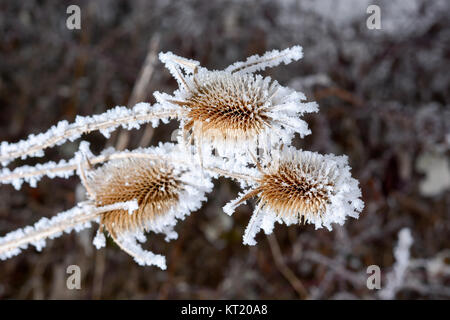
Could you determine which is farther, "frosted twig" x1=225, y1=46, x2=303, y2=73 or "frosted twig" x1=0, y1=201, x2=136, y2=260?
"frosted twig" x1=0, y1=201, x2=136, y2=260

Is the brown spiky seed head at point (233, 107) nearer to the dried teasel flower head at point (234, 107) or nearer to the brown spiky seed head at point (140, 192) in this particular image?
the dried teasel flower head at point (234, 107)

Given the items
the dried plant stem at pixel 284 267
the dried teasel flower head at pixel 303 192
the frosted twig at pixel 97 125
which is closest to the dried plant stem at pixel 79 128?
the frosted twig at pixel 97 125

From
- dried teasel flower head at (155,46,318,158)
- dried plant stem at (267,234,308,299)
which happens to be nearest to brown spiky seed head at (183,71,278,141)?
dried teasel flower head at (155,46,318,158)

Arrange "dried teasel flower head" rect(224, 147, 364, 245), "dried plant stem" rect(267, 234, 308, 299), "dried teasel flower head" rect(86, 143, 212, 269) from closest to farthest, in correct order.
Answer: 1. "dried teasel flower head" rect(224, 147, 364, 245)
2. "dried teasel flower head" rect(86, 143, 212, 269)
3. "dried plant stem" rect(267, 234, 308, 299)

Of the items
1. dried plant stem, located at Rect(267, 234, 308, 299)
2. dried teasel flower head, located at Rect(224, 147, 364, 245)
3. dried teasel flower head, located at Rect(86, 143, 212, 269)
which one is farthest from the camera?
dried plant stem, located at Rect(267, 234, 308, 299)

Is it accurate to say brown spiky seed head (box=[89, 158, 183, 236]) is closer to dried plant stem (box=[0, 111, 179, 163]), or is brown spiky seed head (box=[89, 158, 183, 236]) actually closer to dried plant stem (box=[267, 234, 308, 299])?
dried plant stem (box=[0, 111, 179, 163])

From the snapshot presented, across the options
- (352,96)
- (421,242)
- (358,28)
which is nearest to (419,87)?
(358,28)
